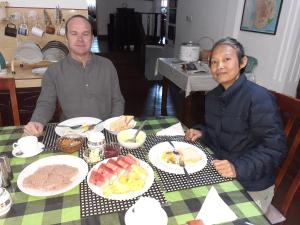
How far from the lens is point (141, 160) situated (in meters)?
1.02

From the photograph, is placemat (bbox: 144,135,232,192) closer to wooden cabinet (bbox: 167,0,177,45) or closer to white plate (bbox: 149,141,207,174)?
white plate (bbox: 149,141,207,174)

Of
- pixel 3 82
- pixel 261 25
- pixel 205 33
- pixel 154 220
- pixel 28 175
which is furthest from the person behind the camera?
pixel 205 33

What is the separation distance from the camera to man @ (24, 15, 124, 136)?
155 centimetres

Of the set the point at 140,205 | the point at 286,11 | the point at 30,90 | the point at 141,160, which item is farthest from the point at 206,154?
the point at 286,11

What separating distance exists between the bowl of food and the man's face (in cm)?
69

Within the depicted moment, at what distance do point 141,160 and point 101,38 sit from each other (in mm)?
7774

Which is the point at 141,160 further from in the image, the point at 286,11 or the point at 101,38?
the point at 101,38

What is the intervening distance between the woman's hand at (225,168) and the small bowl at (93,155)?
0.49 meters

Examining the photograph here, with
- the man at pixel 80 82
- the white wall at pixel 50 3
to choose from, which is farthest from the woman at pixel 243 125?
the white wall at pixel 50 3

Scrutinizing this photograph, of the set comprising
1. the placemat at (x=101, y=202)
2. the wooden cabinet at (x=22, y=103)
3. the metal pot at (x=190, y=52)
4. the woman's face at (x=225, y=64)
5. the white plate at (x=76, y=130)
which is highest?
the woman's face at (x=225, y=64)

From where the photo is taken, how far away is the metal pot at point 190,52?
3.22 metres

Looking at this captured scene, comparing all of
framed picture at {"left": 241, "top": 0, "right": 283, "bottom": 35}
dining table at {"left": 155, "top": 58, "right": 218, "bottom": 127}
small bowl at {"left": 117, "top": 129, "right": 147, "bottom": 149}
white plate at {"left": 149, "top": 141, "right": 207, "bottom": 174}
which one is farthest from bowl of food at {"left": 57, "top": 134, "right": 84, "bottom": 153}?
framed picture at {"left": 241, "top": 0, "right": 283, "bottom": 35}

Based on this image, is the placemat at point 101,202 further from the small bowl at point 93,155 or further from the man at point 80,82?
the man at point 80,82

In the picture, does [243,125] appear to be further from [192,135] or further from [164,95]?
[164,95]
